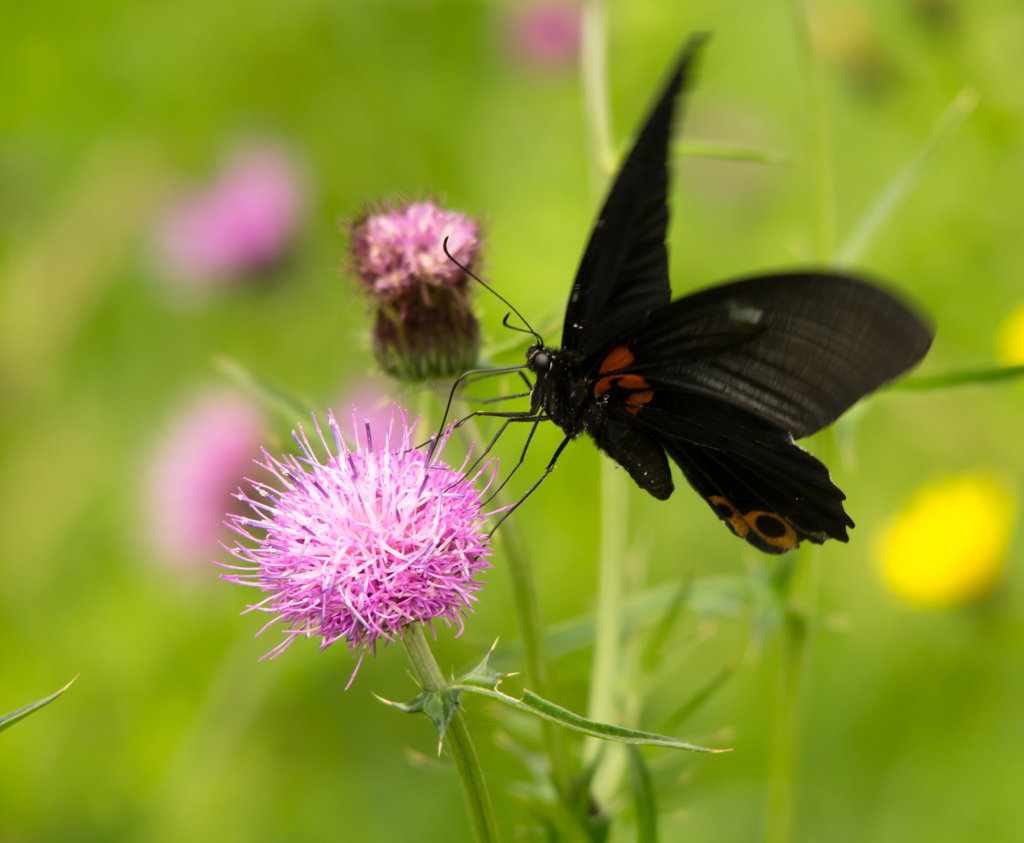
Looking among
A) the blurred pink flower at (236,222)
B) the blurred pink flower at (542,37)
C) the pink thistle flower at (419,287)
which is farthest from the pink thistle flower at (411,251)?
the blurred pink flower at (542,37)

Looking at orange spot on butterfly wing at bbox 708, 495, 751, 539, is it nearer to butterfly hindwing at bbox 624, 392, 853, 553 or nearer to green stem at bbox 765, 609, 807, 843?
butterfly hindwing at bbox 624, 392, 853, 553

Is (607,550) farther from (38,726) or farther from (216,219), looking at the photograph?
(216,219)

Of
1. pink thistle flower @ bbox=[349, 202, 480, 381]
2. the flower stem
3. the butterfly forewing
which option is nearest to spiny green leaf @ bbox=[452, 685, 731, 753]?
the flower stem

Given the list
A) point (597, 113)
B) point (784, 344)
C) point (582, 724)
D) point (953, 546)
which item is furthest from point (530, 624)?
point (953, 546)

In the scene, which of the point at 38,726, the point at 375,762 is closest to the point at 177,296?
the point at 38,726

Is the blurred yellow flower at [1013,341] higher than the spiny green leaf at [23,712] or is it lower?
higher

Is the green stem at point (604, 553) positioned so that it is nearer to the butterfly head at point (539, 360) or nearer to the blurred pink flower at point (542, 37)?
the butterfly head at point (539, 360)
